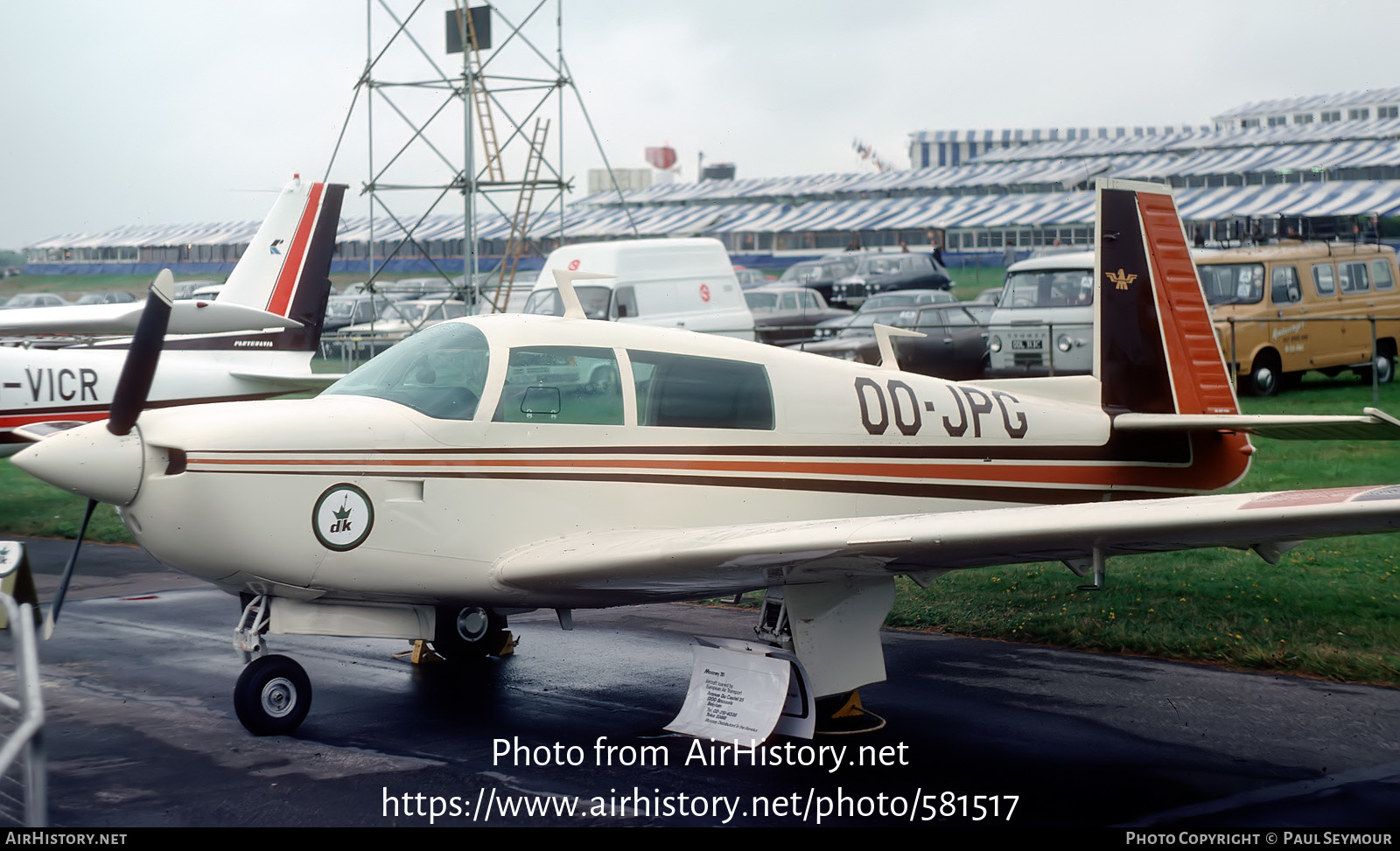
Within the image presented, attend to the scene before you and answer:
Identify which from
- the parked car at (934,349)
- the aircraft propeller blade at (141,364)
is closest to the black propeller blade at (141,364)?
the aircraft propeller blade at (141,364)

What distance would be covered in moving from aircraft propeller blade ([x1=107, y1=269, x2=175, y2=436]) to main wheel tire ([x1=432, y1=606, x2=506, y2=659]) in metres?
2.75

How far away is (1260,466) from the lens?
536 inches

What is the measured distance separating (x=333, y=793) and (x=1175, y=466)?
5814 millimetres

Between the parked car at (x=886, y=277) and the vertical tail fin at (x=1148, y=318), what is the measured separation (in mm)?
31430

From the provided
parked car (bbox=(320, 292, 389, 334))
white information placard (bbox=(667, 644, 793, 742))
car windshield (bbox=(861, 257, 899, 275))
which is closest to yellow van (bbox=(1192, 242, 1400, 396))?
white information placard (bbox=(667, 644, 793, 742))

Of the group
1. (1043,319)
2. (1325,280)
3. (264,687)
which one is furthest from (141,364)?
(1325,280)

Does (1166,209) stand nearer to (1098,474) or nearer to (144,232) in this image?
(1098,474)

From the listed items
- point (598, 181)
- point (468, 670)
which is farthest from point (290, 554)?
point (598, 181)

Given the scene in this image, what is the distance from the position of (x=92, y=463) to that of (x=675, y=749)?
317 cm

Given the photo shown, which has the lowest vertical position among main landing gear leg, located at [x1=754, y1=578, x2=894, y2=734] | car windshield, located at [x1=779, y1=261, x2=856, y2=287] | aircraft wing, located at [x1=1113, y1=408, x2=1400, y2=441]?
main landing gear leg, located at [x1=754, y1=578, x2=894, y2=734]

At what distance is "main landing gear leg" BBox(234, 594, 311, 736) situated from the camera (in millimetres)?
6293

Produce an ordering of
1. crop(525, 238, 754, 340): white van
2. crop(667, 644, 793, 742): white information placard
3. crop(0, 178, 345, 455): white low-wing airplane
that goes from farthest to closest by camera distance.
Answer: crop(525, 238, 754, 340): white van, crop(0, 178, 345, 455): white low-wing airplane, crop(667, 644, 793, 742): white information placard
